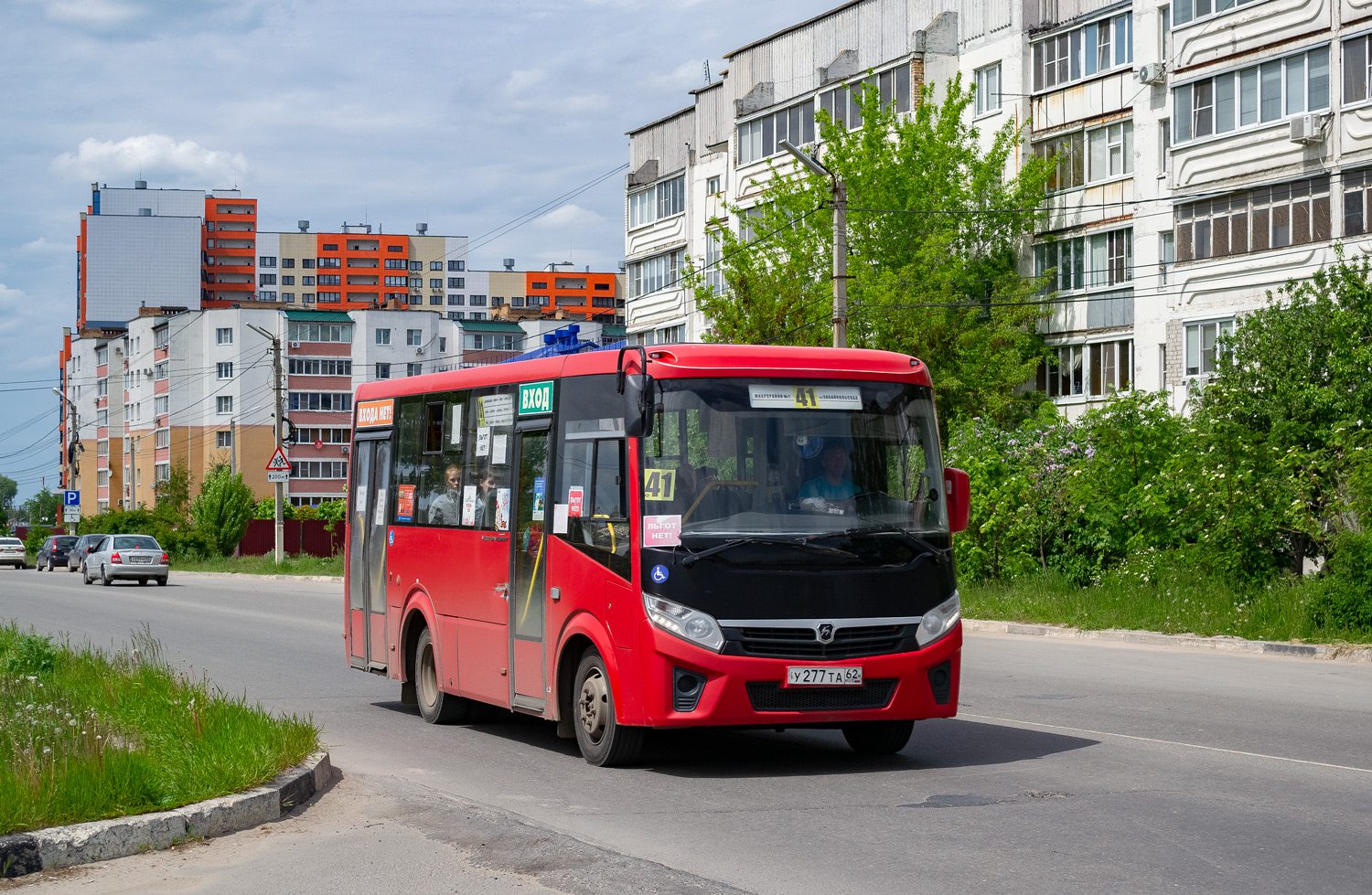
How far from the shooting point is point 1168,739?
11.1 m

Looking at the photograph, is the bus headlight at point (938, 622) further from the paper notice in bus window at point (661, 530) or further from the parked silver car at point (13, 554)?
the parked silver car at point (13, 554)

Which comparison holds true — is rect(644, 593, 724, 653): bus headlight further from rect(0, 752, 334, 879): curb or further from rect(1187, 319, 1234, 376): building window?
rect(1187, 319, 1234, 376): building window

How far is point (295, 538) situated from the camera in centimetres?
7406

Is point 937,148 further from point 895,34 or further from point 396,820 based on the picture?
point 396,820

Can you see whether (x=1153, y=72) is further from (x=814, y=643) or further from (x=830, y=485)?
(x=814, y=643)

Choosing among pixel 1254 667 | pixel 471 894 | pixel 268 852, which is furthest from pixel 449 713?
pixel 1254 667

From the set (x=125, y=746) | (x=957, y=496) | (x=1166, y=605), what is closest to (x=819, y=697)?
(x=957, y=496)

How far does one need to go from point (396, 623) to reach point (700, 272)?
46796mm

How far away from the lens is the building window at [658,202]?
63.7m

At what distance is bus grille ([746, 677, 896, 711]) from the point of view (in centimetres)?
959

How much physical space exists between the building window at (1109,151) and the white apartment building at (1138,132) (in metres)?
0.06

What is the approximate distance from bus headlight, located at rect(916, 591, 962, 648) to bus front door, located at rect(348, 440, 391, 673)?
5567 millimetres

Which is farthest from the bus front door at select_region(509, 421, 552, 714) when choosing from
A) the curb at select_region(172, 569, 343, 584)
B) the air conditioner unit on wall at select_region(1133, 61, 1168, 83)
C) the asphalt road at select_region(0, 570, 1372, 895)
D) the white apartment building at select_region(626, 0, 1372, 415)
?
the curb at select_region(172, 569, 343, 584)

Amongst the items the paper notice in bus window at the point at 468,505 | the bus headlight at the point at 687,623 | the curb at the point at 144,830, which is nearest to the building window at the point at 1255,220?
the paper notice in bus window at the point at 468,505
